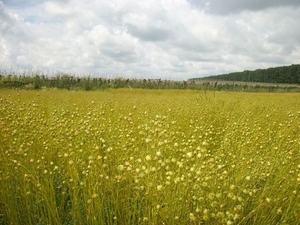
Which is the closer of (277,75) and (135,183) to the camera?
(135,183)

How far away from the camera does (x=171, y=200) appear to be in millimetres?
1935

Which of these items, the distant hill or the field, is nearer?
the field

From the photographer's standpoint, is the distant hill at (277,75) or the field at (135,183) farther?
the distant hill at (277,75)

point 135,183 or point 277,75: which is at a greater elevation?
point 277,75

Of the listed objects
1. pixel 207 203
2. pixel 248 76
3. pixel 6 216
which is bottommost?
pixel 6 216

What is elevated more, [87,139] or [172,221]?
[87,139]

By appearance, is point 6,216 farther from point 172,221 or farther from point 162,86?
point 162,86

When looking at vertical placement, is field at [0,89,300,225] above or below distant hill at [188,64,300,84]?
below

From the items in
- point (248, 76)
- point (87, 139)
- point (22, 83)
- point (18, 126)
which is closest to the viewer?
point (87, 139)

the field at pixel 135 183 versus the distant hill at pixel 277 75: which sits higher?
the distant hill at pixel 277 75

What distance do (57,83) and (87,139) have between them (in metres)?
24.1

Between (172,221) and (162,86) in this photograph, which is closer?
(172,221)

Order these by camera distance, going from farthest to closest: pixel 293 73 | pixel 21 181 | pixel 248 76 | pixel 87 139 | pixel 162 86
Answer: pixel 248 76 → pixel 293 73 → pixel 162 86 → pixel 87 139 → pixel 21 181

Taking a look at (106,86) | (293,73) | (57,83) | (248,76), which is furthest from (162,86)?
(248,76)
